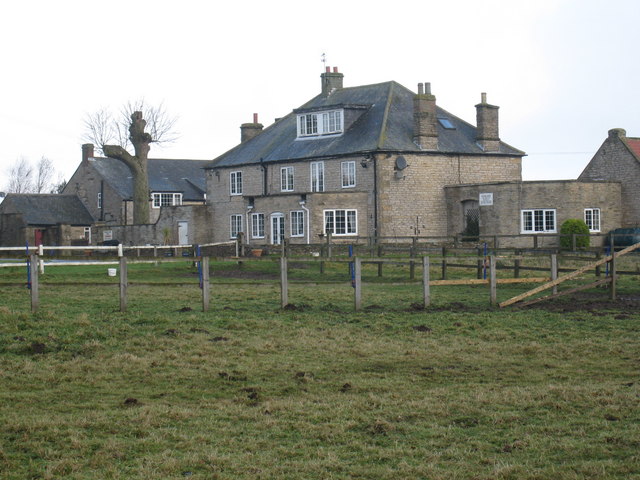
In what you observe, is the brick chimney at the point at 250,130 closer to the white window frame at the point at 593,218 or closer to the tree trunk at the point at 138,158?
the tree trunk at the point at 138,158

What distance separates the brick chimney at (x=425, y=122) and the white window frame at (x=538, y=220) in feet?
21.1

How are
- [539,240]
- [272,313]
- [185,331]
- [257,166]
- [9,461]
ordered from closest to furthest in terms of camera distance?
[9,461], [185,331], [272,313], [539,240], [257,166]

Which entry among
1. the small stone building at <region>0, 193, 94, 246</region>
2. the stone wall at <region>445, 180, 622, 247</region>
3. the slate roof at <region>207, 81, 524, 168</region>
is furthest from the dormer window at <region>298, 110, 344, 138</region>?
the small stone building at <region>0, 193, 94, 246</region>

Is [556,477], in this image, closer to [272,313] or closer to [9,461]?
[9,461]

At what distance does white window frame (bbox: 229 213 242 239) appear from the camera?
5634 cm

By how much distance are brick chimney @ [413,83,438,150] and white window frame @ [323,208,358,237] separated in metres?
5.31

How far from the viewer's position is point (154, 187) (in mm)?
74812

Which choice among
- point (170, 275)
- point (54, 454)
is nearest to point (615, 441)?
point (54, 454)

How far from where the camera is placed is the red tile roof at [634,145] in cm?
5275

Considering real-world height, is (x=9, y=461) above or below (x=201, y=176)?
below

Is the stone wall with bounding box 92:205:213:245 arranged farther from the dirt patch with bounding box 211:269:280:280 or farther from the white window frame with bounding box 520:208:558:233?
the dirt patch with bounding box 211:269:280:280

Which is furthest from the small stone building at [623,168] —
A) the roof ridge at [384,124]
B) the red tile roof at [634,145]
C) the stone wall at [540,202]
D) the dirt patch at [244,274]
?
the dirt patch at [244,274]

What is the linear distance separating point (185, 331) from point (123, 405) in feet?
17.9

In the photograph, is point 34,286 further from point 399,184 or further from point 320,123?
point 320,123
